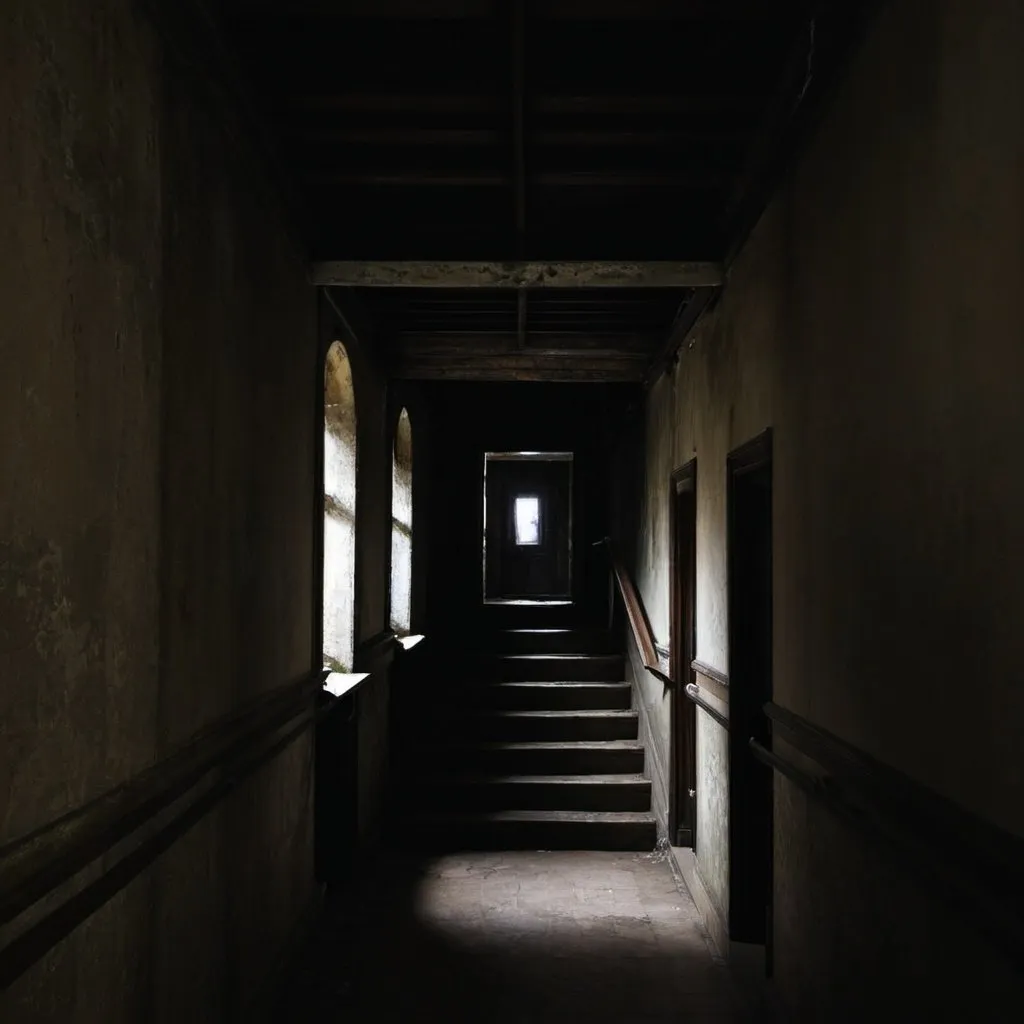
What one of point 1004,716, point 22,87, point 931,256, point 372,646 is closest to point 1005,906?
point 1004,716

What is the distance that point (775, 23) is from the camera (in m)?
3.01

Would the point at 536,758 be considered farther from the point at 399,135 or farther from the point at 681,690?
the point at 399,135

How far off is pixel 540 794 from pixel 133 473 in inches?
203

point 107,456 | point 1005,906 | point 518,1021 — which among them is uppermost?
point 107,456

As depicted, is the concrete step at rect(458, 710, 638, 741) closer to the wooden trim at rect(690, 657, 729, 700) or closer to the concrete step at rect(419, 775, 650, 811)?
the concrete step at rect(419, 775, 650, 811)

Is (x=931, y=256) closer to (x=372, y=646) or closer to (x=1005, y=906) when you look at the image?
(x=1005, y=906)

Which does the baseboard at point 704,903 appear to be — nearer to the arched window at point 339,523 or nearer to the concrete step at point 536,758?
the concrete step at point 536,758

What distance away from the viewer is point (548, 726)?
7.55 m

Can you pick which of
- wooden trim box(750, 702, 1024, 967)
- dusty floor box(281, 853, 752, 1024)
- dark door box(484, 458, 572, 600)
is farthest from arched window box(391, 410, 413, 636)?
dark door box(484, 458, 572, 600)

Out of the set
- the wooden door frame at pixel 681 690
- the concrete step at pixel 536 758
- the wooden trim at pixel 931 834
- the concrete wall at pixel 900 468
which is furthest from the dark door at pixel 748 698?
the concrete step at pixel 536 758

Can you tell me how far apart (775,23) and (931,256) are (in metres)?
1.30

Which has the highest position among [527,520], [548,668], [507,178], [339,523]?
[507,178]

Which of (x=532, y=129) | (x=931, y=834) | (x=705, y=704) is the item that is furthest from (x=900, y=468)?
(x=705, y=704)

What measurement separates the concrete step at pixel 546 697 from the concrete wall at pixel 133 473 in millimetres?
4049
